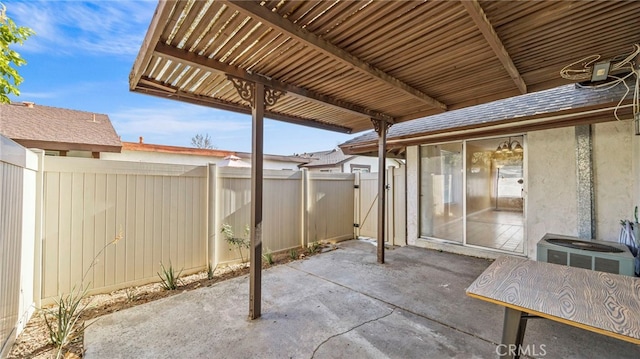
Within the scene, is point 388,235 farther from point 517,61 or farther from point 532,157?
point 517,61

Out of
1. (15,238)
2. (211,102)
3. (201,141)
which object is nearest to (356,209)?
(211,102)

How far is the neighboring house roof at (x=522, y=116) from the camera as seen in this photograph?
3.46 metres

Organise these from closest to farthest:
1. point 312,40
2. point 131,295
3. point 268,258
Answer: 1. point 312,40
2. point 131,295
3. point 268,258

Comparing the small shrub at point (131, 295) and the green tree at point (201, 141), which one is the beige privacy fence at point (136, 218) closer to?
the small shrub at point (131, 295)

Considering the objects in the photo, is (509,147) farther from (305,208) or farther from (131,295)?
(131,295)

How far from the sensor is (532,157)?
14.2 feet

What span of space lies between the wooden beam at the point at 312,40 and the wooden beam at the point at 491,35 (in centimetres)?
99

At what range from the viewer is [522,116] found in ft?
13.0

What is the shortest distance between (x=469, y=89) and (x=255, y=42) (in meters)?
2.73

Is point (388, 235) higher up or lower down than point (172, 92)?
lower down

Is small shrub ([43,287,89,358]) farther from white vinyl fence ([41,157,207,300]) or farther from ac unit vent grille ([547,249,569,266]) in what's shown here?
ac unit vent grille ([547,249,569,266])

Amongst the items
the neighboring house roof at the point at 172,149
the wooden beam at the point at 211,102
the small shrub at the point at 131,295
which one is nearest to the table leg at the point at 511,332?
the wooden beam at the point at 211,102

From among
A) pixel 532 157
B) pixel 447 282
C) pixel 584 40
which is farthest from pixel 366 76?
pixel 532 157

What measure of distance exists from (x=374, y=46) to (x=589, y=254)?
10.8 feet
